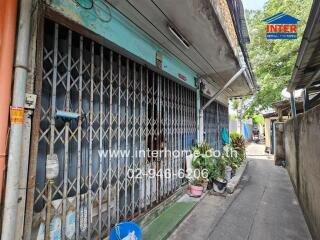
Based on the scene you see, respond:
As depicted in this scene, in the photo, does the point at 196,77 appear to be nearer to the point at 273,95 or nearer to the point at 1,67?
the point at 1,67

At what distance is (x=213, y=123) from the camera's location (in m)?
7.05

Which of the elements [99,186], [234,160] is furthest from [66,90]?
[234,160]

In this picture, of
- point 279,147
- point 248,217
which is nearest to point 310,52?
point 248,217

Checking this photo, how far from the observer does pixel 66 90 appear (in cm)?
184

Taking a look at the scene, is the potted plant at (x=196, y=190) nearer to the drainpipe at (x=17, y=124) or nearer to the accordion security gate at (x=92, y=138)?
the accordion security gate at (x=92, y=138)

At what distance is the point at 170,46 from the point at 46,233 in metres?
3.05

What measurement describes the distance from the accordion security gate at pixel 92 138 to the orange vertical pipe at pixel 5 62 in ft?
1.21

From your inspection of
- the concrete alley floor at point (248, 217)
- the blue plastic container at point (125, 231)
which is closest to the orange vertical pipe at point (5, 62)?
the blue plastic container at point (125, 231)

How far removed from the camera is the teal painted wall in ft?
5.74

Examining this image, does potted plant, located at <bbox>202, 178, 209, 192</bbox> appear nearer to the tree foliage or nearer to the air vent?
the air vent

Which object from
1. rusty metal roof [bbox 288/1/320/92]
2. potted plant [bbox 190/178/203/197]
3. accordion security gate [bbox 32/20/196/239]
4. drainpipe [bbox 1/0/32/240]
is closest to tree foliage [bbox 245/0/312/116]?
rusty metal roof [bbox 288/1/320/92]

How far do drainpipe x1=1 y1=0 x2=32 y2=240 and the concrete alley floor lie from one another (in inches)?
80.8

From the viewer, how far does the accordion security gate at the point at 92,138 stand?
1.73 metres

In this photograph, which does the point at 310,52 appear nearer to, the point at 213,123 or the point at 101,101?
the point at 101,101
